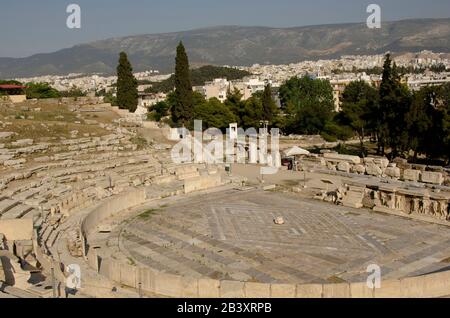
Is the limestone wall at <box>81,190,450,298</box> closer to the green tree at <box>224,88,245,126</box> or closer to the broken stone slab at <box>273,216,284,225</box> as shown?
the broken stone slab at <box>273,216,284,225</box>

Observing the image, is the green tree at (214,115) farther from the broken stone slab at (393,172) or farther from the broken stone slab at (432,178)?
the broken stone slab at (432,178)

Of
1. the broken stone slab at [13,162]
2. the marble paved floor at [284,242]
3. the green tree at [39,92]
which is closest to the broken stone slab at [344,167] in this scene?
the marble paved floor at [284,242]

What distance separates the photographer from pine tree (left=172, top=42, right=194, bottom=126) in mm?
44469

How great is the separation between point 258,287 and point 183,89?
3566 centimetres

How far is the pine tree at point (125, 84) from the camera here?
48531 millimetres

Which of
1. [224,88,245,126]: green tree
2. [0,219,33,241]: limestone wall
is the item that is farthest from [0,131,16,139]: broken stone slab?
[224,88,245,126]: green tree

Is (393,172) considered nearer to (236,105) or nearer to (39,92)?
(236,105)

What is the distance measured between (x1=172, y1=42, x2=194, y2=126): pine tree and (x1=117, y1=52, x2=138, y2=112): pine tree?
6713mm

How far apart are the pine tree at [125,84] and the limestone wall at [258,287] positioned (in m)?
38.2

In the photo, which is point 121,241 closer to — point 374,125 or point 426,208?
point 426,208

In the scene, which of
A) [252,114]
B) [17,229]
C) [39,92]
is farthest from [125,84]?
[17,229]
